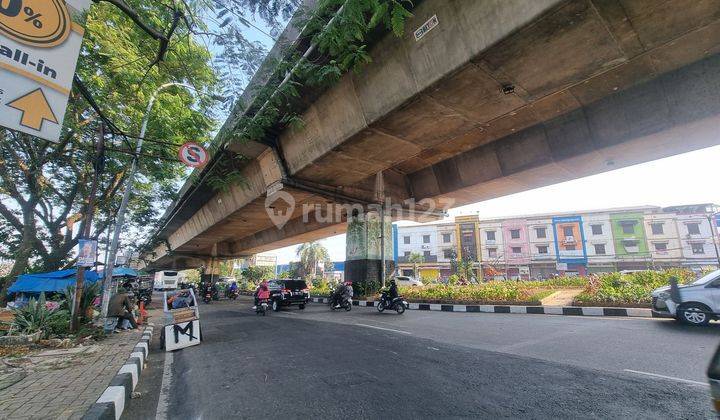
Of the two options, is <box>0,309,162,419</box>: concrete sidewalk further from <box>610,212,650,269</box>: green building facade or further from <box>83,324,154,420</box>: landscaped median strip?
<box>610,212,650,269</box>: green building facade

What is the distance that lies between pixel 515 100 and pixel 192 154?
795cm

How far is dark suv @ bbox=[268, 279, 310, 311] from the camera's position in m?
15.7

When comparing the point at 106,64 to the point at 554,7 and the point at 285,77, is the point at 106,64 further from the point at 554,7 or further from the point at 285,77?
the point at 554,7

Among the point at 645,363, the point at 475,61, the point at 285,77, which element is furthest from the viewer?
the point at 285,77

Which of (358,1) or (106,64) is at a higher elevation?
(106,64)

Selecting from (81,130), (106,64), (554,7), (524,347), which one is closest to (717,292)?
(524,347)

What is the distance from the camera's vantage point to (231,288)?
28.7m

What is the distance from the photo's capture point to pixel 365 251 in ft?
52.8

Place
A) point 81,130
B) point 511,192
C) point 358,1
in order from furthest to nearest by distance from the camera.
Answer: point 511,192
point 81,130
point 358,1

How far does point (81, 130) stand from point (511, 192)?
15098 mm

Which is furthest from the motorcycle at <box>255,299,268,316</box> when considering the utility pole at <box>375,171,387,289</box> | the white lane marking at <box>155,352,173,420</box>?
the white lane marking at <box>155,352,173,420</box>

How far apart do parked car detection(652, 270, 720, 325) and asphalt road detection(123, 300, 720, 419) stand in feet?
1.41

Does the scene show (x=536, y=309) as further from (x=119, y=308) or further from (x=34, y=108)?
(x=34, y=108)

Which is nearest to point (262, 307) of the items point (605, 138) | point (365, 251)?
point (365, 251)
